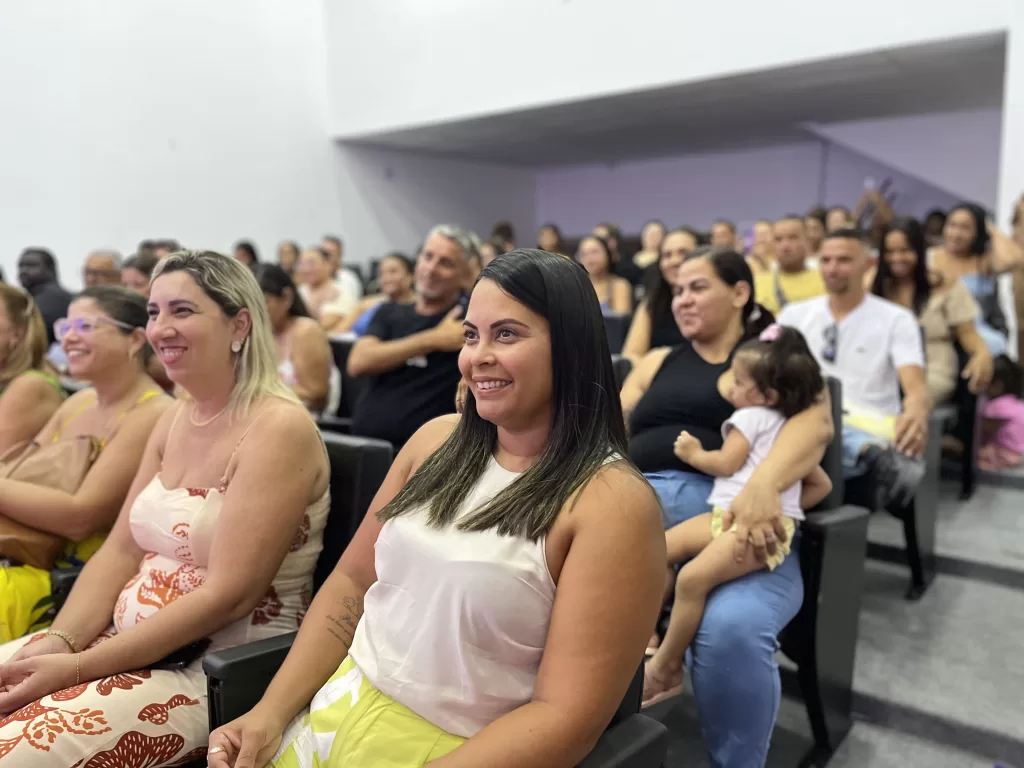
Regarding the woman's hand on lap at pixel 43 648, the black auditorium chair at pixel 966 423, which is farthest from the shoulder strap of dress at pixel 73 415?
the black auditorium chair at pixel 966 423

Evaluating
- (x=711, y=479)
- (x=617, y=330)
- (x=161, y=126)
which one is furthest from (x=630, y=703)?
(x=161, y=126)

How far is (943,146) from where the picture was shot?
864cm

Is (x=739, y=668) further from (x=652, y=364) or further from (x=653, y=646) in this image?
(x=652, y=364)

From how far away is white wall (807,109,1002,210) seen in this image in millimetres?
8383

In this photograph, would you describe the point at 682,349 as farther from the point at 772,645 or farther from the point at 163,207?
the point at 163,207

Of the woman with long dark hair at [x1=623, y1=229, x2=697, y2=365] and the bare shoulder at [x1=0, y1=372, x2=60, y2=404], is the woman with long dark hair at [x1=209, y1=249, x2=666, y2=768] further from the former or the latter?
the woman with long dark hair at [x1=623, y1=229, x2=697, y2=365]

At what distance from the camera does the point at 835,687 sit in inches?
72.9

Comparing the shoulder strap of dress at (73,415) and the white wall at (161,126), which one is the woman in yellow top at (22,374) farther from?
Answer: the white wall at (161,126)

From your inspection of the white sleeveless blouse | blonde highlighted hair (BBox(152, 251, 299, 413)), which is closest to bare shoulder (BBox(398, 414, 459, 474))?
the white sleeveless blouse

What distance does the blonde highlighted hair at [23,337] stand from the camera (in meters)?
2.11

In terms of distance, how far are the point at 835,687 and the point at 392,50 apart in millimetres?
7984

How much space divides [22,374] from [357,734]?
5.38 feet

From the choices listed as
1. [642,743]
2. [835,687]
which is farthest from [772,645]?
[642,743]

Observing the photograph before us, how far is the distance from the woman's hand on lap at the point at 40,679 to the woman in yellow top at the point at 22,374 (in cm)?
87
